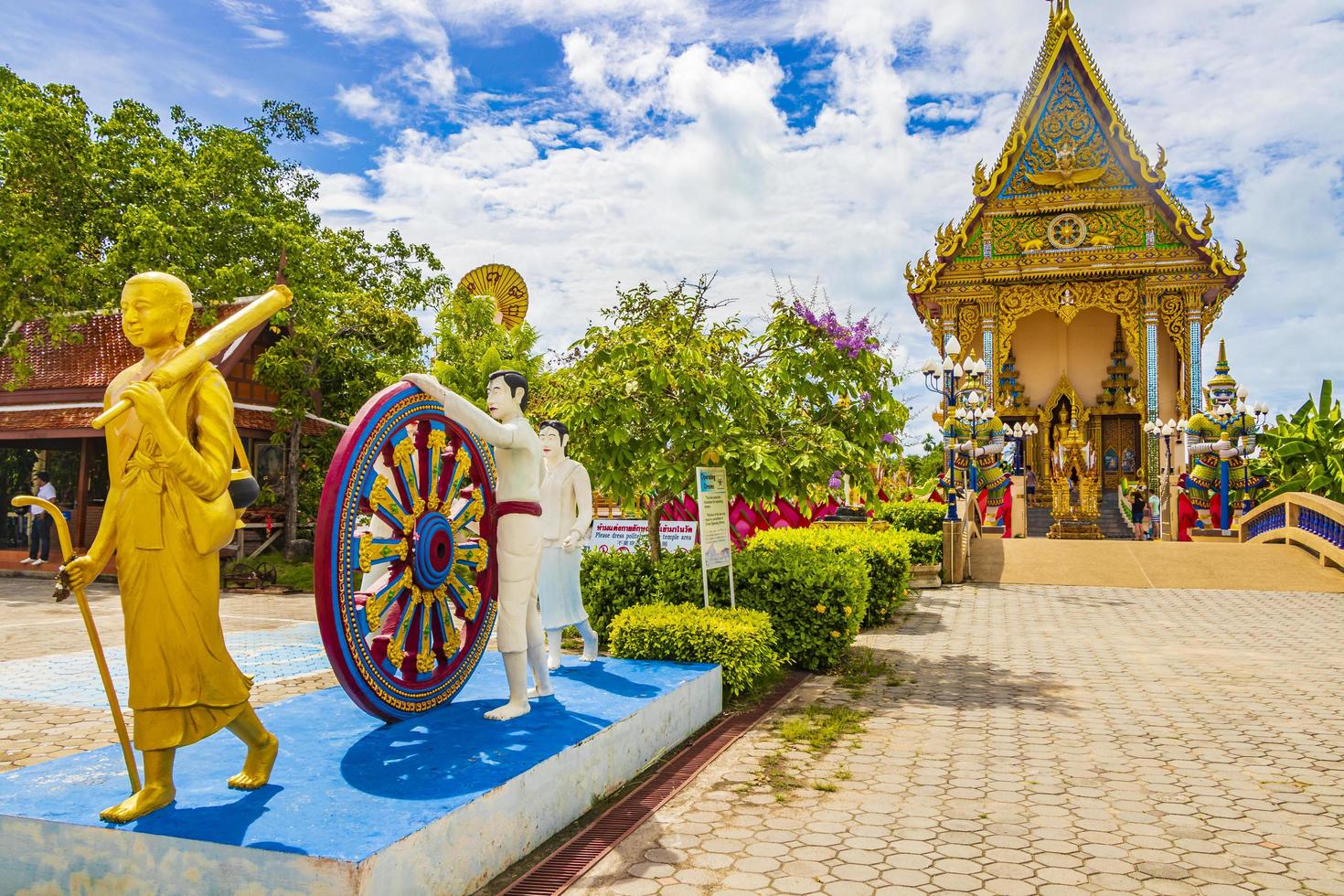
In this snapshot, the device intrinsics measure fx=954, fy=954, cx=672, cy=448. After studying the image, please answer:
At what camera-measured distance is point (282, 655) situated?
9461 millimetres

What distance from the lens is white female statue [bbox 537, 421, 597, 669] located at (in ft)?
22.9

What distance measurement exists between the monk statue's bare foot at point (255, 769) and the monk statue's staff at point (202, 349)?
1452 millimetres

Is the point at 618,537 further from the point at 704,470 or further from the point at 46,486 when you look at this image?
the point at 46,486

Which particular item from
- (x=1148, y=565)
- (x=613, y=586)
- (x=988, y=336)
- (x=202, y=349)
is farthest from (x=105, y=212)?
(x=988, y=336)

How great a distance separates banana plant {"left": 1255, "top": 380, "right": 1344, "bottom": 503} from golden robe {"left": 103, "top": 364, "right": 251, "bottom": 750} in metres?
21.9

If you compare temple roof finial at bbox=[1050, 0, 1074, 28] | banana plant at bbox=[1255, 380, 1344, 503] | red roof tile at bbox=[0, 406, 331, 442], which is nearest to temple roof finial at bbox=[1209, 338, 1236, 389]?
banana plant at bbox=[1255, 380, 1344, 503]

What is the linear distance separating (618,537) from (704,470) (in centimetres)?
584

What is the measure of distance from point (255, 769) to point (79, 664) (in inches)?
258

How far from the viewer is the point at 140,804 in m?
3.57

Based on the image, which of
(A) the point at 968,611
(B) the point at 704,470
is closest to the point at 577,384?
(B) the point at 704,470

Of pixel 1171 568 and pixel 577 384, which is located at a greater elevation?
pixel 577 384

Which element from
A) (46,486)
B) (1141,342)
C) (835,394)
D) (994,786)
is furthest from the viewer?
(1141,342)

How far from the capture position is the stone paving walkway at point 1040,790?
13.4ft

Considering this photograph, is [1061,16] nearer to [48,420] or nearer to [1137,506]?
[1137,506]
